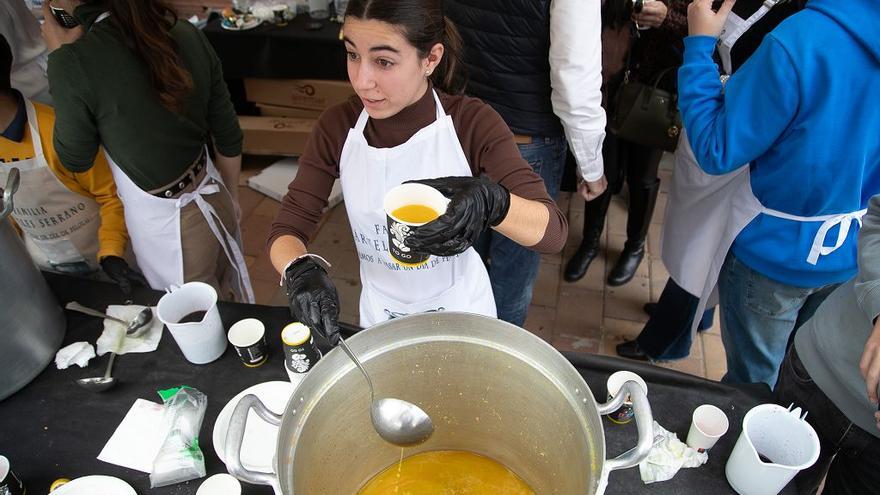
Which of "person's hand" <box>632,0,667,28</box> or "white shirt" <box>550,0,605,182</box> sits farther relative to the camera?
"person's hand" <box>632,0,667,28</box>

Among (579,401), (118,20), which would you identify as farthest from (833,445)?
(118,20)

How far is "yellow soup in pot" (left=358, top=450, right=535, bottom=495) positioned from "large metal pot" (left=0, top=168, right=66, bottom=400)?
35.2 inches

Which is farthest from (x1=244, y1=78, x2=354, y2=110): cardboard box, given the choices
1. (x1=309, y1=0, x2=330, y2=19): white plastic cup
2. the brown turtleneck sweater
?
the brown turtleneck sweater

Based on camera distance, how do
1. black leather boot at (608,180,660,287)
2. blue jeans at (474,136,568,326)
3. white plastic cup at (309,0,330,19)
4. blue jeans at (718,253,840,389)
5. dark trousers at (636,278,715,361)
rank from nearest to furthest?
1. blue jeans at (718,253,840,389)
2. blue jeans at (474,136,568,326)
3. dark trousers at (636,278,715,361)
4. black leather boot at (608,180,660,287)
5. white plastic cup at (309,0,330,19)

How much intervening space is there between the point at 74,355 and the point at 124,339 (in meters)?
0.12

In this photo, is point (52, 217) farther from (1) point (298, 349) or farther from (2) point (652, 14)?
(2) point (652, 14)

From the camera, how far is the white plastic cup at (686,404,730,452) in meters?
1.17

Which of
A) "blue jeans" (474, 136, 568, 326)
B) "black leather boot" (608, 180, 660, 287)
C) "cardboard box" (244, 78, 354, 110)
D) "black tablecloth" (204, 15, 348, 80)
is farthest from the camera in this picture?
"cardboard box" (244, 78, 354, 110)

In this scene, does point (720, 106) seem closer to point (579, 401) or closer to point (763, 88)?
point (763, 88)

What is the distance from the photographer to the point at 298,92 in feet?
12.8

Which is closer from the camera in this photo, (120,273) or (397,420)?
(397,420)

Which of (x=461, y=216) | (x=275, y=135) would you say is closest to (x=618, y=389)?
(x=461, y=216)

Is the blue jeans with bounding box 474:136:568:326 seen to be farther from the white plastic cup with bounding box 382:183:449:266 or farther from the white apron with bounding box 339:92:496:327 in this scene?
the white plastic cup with bounding box 382:183:449:266

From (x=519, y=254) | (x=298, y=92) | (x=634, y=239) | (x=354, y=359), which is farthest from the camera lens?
(x=298, y=92)
